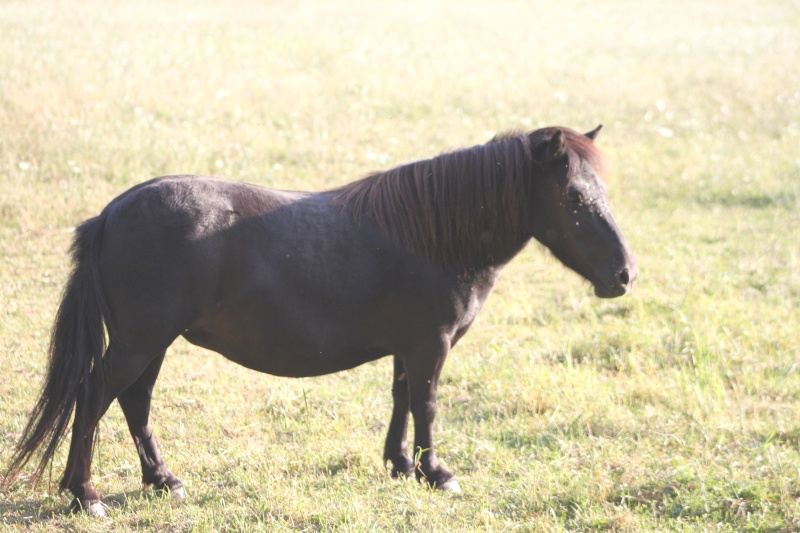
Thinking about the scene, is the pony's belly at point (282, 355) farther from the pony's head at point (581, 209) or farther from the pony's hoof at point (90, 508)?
the pony's head at point (581, 209)

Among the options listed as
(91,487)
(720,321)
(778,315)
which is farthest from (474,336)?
(91,487)

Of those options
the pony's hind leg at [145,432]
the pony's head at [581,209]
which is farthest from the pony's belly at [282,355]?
the pony's head at [581,209]

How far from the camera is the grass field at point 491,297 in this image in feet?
15.9

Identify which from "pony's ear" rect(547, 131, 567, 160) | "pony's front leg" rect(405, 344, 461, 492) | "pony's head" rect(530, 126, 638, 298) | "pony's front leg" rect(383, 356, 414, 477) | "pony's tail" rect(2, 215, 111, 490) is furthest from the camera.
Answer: "pony's front leg" rect(383, 356, 414, 477)

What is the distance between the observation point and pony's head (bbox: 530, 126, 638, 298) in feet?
15.7

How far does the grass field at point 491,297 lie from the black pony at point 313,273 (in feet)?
1.82

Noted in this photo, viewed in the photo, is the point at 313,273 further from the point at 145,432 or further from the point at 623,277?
the point at 623,277

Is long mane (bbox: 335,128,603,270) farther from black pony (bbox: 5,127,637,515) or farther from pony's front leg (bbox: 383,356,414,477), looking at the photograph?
pony's front leg (bbox: 383,356,414,477)

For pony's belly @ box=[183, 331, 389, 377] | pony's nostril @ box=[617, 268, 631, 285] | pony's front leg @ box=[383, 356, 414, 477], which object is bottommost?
pony's front leg @ box=[383, 356, 414, 477]

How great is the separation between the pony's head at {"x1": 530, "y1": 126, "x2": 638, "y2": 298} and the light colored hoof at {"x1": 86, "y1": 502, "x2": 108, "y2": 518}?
289 centimetres

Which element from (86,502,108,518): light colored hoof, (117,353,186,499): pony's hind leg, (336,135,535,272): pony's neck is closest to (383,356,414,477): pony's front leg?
(336,135,535,272): pony's neck

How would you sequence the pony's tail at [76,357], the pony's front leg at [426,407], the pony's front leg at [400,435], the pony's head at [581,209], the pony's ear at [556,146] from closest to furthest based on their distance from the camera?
the pony's tail at [76,357]
the pony's ear at [556,146]
the pony's head at [581,209]
the pony's front leg at [426,407]
the pony's front leg at [400,435]

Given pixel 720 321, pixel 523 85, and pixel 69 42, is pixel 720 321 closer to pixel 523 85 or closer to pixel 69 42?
pixel 523 85

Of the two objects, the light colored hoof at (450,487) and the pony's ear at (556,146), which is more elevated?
the pony's ear at (556,146)
